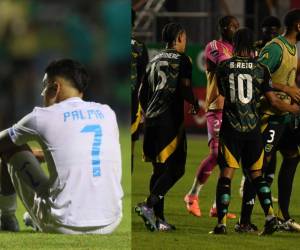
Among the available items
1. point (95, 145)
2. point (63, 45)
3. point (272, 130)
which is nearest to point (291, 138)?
point (272, 130)

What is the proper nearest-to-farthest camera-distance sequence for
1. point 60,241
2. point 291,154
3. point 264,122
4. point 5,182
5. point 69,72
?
1. point 69,72
2. point 5,182
3. point 60,241
4. point 264,122
5. point 291,154

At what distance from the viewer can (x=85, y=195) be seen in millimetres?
5980

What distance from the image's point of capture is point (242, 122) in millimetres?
7551

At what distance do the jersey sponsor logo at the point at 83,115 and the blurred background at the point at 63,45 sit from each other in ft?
72.1

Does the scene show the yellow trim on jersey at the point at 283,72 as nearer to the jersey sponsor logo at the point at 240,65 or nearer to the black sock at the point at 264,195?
the jersey sponsor logo at the point at 240,65

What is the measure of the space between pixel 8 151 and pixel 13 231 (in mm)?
1029

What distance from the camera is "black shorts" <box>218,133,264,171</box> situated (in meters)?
7.57

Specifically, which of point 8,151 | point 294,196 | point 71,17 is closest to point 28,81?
point 71,17

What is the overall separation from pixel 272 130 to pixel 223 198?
0.74m

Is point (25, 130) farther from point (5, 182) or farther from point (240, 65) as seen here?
point (240, 65)

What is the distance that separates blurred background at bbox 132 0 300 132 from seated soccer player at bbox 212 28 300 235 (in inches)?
488

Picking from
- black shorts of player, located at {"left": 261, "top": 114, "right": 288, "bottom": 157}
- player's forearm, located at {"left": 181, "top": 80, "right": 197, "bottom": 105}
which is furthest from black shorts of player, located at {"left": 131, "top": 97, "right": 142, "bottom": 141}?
black shorts of player, located at {"left": 261, "top": 114, "right": 288, "bottom": 157}

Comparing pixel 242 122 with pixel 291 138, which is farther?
pixel 291 138

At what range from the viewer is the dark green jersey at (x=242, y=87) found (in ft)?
24.7
